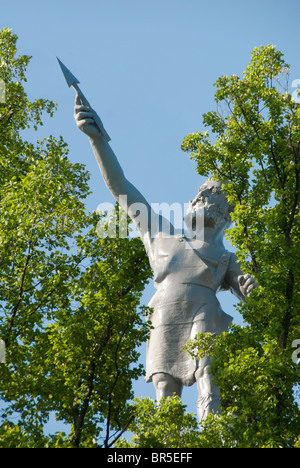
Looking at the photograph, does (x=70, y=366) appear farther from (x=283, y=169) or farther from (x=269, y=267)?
(x=283, y=169)

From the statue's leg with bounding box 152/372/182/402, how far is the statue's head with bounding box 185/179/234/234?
3.13 metres

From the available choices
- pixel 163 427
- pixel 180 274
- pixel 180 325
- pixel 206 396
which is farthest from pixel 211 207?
pixel 163 427

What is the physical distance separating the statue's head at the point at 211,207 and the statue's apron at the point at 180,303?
67 cm

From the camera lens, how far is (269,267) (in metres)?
12.8

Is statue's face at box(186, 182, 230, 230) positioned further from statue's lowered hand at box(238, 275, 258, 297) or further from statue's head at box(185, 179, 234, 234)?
statue's lowered hand at box(238, 275, 258, 297)

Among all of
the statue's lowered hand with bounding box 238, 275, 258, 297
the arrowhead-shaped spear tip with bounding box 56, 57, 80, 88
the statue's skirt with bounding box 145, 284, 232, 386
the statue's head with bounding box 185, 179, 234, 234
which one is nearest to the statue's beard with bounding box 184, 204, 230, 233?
the statue's head with bounding box 185, 179, 234, 234

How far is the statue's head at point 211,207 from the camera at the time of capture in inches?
633

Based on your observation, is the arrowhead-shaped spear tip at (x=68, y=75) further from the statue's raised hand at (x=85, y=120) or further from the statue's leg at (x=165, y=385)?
the statue's leg at (x=165, y=385)

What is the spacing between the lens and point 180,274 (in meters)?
15.1

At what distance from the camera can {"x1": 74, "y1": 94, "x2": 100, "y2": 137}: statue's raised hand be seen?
15.4 metres

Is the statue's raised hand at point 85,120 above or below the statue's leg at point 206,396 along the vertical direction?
above

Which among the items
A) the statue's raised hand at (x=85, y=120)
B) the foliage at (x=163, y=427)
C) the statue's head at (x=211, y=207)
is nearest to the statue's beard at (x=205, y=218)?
the statue's head at (x=211, y=207)

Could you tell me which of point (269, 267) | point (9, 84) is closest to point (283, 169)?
point (269, 267)
